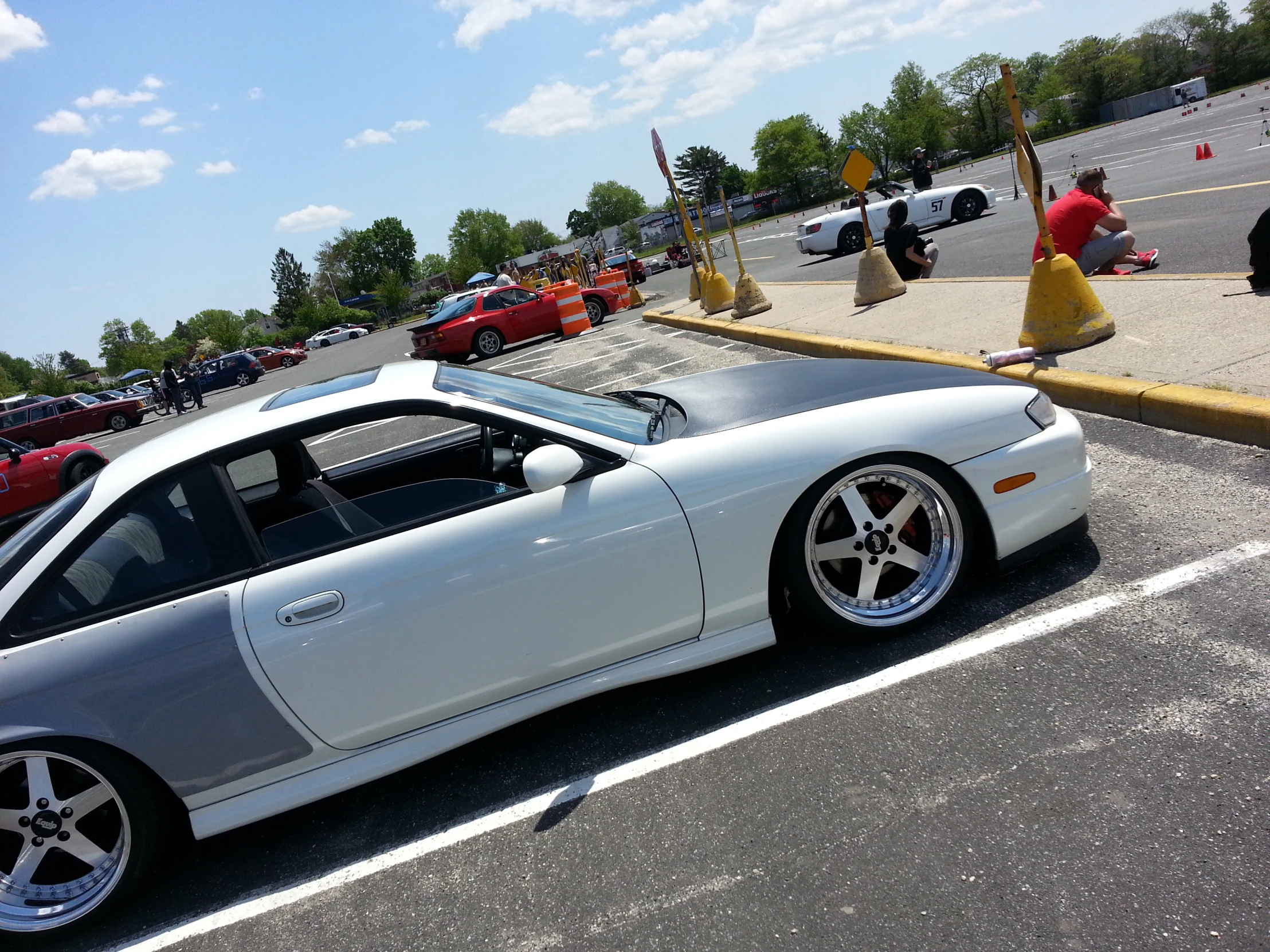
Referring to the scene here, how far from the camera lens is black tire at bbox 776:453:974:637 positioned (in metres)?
3.06

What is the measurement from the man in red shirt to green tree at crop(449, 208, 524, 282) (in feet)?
457

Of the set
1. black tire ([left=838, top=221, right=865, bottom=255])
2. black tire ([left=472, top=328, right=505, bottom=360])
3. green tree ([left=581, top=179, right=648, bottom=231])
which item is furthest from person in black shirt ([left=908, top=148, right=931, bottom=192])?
green tree ([left=581, top=179, right=648, bottom=231])

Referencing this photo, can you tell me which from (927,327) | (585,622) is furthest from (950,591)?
(927,327)

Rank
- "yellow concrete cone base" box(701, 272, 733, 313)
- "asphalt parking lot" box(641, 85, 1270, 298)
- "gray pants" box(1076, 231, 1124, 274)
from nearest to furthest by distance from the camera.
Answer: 1. "gray pants" box(1076, 231, 1124, 274)
2. "asphalt parking lot" box(641, 85, 1270, 298)
3. "yellow concrete cone base" box(701, 272, 733, 313)

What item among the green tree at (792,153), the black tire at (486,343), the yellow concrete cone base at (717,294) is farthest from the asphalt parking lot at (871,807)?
the green tree at (792,153)

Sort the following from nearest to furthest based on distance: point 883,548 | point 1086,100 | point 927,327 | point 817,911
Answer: point 817,911, point 883,548, point 927,327, point 1086,100

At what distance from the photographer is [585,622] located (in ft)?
9.49

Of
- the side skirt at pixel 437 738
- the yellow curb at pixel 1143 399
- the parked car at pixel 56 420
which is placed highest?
the parked car at pixel 56 420

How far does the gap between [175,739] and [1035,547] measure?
120 inches

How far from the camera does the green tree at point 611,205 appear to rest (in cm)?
17875

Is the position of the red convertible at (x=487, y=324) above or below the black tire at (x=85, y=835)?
above

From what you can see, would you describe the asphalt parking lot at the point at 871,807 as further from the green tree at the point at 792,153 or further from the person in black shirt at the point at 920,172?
the green tree at the point at 792,153

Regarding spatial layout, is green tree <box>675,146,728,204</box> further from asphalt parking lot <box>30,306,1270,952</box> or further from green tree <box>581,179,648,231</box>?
asphalt parking lot <box>30,306,1270,952</box>

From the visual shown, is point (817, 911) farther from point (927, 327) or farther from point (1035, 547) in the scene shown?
point (927, 327)
